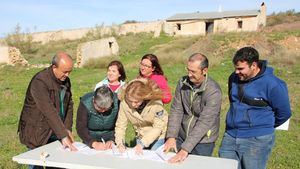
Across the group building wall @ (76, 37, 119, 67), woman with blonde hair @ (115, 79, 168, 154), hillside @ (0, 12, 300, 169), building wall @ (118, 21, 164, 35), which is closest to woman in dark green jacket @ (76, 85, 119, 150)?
woman with blonde hair @ (115, 79, 168, 154)

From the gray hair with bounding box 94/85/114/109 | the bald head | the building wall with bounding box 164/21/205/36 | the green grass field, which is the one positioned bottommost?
the green grass field

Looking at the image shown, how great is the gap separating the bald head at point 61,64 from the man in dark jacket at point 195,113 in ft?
3.74

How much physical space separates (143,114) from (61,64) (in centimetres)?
97

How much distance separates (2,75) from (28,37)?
13287 millimetres

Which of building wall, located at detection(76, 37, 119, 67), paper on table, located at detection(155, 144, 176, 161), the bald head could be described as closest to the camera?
paper on table, located at detection(155, 144, 176, 161)

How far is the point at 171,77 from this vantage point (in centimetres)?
1309

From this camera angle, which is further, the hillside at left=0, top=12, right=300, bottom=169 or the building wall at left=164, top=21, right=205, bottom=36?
the building wall at left=164, top=21, right=205, bottom=36

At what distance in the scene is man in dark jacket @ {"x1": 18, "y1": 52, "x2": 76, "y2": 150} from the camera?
11.3ft

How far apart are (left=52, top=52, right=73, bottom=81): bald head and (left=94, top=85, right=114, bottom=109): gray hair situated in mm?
398

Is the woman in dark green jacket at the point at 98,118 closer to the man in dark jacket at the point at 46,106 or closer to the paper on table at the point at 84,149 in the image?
the paper on table at the point at 84,149

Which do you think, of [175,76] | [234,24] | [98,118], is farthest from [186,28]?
[98,118]

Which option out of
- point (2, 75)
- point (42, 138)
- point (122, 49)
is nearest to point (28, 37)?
point (122, 49)

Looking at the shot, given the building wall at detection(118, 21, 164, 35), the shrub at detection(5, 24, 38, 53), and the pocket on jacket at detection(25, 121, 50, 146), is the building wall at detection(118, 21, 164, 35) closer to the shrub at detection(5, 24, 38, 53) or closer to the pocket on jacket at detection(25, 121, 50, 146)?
the shrub at detection(5, 24, 38, 53)

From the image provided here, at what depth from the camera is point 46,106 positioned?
3418 millimetres
